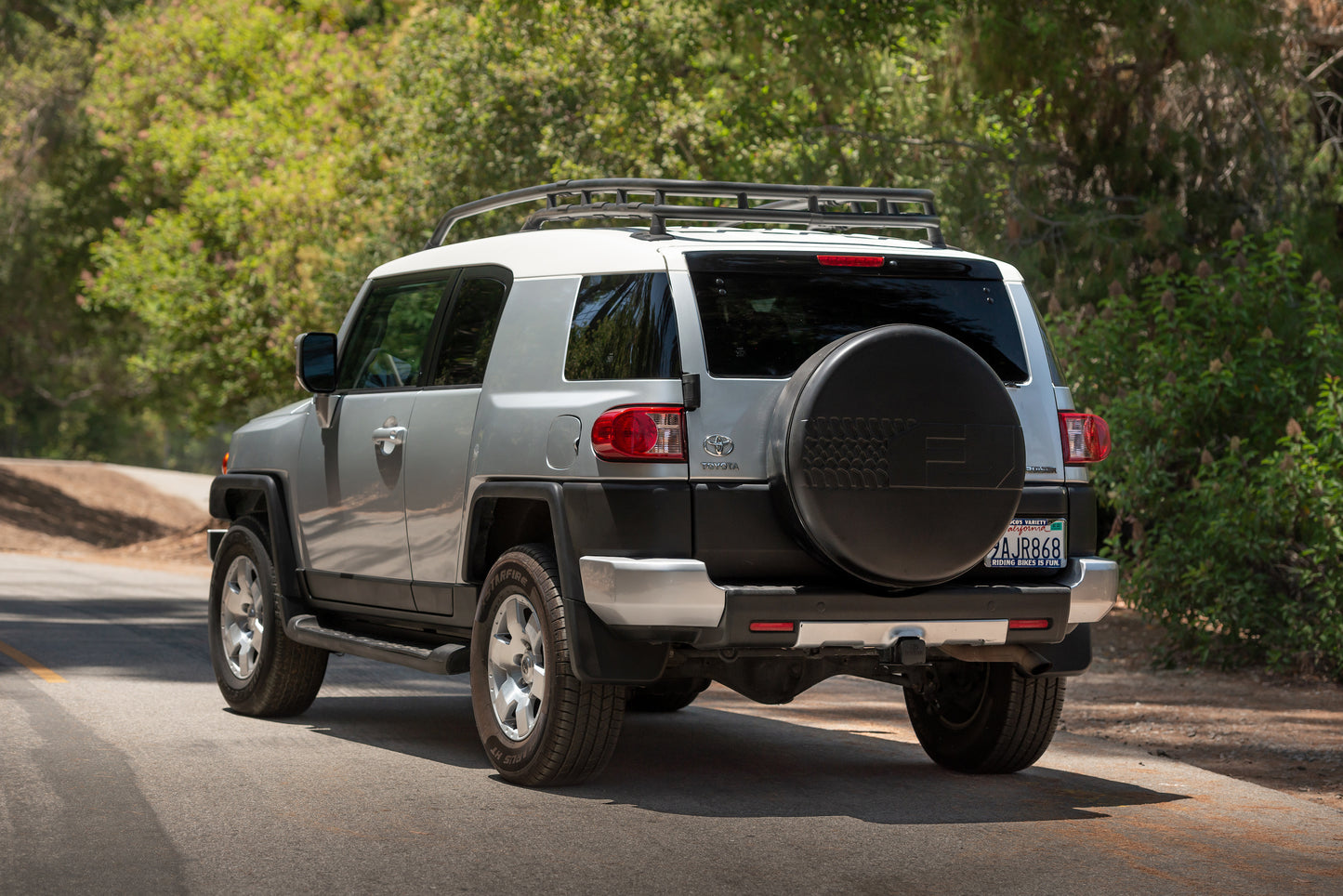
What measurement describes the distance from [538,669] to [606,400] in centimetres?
114

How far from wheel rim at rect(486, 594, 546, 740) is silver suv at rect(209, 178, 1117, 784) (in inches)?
0.5

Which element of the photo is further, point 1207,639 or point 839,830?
point 1207,639

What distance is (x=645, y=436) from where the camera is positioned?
20.5ft

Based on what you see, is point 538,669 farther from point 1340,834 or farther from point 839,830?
point 1340,834

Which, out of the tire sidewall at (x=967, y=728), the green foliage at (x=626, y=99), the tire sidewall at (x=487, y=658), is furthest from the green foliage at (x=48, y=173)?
the tire sidewall at (x=967, y=728)

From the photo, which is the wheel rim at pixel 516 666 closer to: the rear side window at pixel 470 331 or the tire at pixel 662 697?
the rear side window at pixel 470 331

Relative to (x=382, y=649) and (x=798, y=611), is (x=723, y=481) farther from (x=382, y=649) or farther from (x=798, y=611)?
(x=382, y=649)

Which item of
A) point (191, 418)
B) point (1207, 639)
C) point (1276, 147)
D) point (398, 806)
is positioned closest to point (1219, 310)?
point (1207, 639)

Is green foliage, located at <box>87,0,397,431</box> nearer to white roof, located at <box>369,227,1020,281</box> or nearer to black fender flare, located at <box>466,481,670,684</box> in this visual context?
white roof, located at <box>369,227,1020,281</box>

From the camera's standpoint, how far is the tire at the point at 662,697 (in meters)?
9.13

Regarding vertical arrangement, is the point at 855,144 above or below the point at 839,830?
above

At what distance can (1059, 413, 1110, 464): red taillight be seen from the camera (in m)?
6.94

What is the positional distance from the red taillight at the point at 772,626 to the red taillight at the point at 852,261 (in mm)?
1478

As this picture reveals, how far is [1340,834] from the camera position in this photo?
637 centimetres
